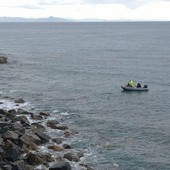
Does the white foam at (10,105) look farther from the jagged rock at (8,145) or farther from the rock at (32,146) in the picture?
the jagged rock at (8,145)

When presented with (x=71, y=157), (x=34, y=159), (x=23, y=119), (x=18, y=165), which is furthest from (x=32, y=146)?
(x=23, y=119)

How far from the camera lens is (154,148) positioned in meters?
46.3

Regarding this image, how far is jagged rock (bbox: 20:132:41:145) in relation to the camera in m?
44.7

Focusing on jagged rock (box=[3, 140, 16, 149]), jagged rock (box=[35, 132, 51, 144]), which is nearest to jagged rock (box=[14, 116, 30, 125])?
jagged rock (box=[35, 132, 51, 144])

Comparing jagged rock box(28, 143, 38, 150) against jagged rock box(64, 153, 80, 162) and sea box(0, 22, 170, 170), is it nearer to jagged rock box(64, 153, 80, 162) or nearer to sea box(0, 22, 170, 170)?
jagged rock box(64, 153, 80, 162)

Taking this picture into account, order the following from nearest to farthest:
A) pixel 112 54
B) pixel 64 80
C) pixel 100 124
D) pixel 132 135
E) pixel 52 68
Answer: pixel 132 135, pixel 100 124, pixel 64 80, pixel 52 68, pixel 112 54

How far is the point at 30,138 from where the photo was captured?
151ft

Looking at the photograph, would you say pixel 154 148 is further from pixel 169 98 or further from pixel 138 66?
pixel 138 66

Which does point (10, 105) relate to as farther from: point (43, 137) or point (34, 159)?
point (34, 159)

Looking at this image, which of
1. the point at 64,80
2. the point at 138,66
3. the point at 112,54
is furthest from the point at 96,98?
the point at 112,54

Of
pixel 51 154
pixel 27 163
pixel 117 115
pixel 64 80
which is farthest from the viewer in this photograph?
pixel 64 80

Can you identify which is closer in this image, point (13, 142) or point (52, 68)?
point (13, 142)

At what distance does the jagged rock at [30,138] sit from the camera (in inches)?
1759

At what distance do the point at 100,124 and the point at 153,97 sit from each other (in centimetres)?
1897
